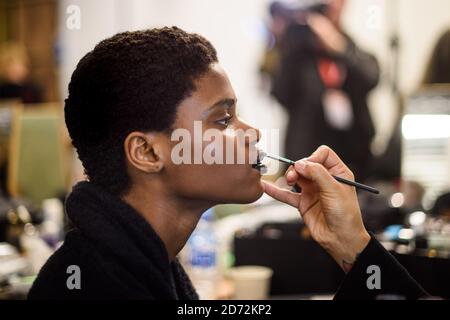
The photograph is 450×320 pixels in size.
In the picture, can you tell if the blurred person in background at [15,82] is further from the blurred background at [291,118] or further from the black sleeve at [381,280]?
the black sleeve at [381,280]

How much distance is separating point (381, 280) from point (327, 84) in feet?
9.57

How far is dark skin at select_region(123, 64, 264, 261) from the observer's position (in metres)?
0.93

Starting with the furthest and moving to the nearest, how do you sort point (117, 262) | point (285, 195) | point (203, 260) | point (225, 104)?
point (203, 260), point (285, 195), point (225, 104), point (117, 262)

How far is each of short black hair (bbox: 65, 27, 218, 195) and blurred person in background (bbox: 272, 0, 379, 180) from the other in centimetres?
264

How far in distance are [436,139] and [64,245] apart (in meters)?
1.97

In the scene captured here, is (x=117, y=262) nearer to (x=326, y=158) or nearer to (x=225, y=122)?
(x=225, y=122)

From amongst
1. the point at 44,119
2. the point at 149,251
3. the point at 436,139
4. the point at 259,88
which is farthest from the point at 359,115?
the point at 149,251

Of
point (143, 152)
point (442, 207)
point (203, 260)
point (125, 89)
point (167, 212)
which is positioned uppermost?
point (125, 89)

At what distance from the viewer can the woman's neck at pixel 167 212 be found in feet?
3.16

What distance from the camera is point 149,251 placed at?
0.90m

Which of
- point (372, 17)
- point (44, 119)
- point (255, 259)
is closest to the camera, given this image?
point (372, 17)

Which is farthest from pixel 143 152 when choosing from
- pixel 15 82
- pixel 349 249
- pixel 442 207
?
pixel 15 82

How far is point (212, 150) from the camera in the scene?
0.96 m

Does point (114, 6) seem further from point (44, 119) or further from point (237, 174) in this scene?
point (237, 174)
